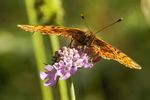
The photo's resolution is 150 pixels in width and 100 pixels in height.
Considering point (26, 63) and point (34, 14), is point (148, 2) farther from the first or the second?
point (26, 63)

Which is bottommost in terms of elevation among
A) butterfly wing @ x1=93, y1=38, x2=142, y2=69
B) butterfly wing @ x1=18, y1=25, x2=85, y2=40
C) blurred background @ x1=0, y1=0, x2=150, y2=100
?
butterfly wing @ x1=93, y1=38, x2=142, y2=69

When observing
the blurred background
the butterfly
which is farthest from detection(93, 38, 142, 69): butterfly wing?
the blurred background

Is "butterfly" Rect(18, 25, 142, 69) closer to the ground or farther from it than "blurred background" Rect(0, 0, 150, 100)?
closer to the ground

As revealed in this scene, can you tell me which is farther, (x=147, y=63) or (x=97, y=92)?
(x=147, y=63)

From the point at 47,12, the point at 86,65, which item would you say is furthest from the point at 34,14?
the point at 86,65

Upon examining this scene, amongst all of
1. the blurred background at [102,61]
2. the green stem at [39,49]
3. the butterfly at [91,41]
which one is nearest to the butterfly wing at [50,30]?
the butterfly at [91,41]

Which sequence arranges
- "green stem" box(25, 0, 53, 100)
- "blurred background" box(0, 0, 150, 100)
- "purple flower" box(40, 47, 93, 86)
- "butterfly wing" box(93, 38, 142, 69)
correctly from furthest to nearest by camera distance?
1. "blurred background" box(0, 0, 150, 100)
2. "green stem" box(25, 0, 53, 100)
3. "purple flower" box(40, 47, 93, 86)
4. "butterfly wing" box(93, 38, 142, 69)

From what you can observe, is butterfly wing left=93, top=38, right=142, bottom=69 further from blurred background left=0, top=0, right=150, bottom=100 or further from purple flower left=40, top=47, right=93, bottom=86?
blurred background left=0, top=0, right=150, bottom=100

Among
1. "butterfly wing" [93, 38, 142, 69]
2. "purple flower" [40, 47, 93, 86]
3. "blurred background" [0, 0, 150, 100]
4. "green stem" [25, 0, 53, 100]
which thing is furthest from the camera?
"blurred background" [0, 0, 150, 100]

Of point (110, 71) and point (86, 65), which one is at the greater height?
point (110, 71)
